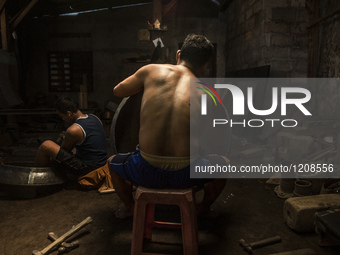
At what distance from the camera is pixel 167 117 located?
2160 millimetres

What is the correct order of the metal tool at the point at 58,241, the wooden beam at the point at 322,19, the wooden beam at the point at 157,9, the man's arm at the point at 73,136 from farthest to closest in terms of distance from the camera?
the wooden beam at the point at 157,9
the wooden beam at the point at 322,19
the man's arm at the point at 73,136
the metal tool at the point at 58,241

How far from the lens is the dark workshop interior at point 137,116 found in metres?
2.66

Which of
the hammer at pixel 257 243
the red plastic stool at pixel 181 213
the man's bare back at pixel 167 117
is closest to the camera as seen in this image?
the red plastic stool at pixel 181 213

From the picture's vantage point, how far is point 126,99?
9.12ft

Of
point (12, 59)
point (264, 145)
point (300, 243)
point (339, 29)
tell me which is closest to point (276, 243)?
point (300, 243)

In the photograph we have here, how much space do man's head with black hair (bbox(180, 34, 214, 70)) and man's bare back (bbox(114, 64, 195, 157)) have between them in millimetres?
211

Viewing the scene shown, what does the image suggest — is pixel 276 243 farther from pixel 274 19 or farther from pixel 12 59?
pixel 12 59

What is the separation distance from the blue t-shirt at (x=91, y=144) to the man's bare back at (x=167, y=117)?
5.69ft

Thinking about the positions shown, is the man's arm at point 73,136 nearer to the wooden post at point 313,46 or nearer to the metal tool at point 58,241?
the metal tool at point 58,241

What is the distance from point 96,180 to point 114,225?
1.09 m

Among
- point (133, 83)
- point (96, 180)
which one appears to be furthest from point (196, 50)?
point (96, 180)

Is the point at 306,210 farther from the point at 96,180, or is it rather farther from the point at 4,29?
the point at 4,29

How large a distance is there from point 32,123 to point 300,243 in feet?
27.6

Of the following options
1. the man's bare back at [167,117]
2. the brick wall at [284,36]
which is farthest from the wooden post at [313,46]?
the man's bare back at [167,117]
